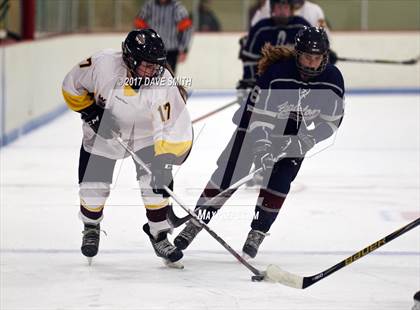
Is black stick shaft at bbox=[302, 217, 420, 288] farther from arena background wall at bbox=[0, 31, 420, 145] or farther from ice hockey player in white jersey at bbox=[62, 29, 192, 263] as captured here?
arena background wall at bbox=[0, 31, 420, 145]

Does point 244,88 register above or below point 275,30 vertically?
below

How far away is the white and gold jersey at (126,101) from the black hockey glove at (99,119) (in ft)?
0.06

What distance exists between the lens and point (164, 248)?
14.2ft

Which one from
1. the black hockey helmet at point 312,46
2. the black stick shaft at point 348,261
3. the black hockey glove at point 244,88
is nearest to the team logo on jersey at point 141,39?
the black hockey helmet at point 312,46

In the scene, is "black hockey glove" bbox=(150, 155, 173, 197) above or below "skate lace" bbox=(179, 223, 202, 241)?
above

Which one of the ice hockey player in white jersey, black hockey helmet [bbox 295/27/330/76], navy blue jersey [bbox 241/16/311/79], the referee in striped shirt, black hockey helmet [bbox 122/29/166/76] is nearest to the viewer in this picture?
black hockey helmet [bbox 122/29/166/76]

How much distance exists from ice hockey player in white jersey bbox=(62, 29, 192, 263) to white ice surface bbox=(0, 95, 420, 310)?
9.1 inches

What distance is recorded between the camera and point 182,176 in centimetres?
645

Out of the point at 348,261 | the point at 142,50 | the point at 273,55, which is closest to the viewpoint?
the point at 348,261

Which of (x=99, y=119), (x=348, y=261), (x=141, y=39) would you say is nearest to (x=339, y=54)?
(x=99, y=119)

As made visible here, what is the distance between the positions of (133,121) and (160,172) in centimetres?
24

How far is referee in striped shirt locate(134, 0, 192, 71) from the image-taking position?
31.0ft

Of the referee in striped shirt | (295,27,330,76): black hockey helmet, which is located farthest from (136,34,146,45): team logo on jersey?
the referee in striped shirt

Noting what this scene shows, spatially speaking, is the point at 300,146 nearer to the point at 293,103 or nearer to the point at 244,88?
the point at 293,103
